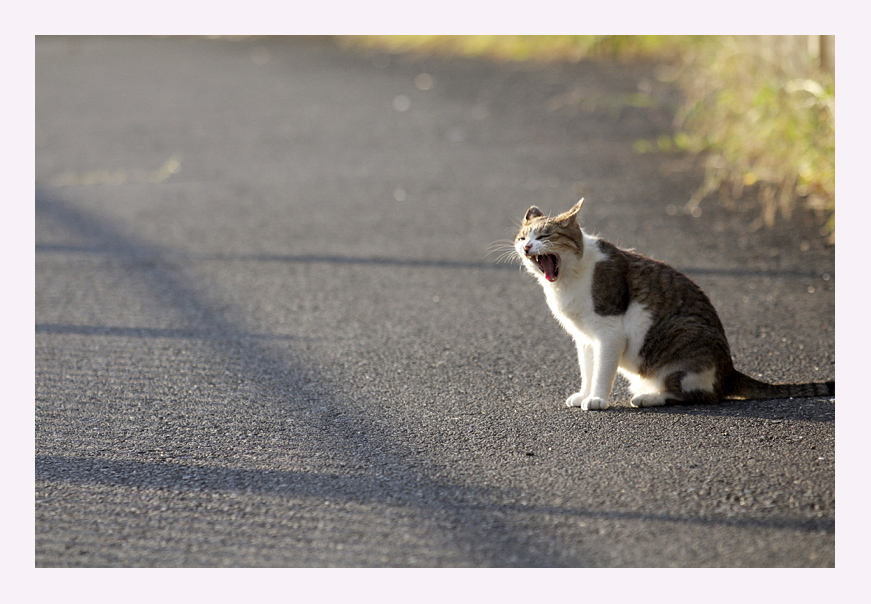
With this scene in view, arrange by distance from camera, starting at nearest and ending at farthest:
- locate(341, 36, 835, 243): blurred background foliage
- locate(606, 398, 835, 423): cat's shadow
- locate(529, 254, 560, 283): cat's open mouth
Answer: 1. locate(606, 398, 835, 423): cat's shadow
2. locate(529, 254, 560, 283): cat's open mouth
3. locate(341, 36, 835, 243): blurred background foliage

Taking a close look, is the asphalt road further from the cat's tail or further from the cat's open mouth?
the cat's open mouth

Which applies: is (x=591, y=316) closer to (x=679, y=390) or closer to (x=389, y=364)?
(x=679, y=390)

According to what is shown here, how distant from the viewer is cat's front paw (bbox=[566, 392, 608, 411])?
3.89 meters

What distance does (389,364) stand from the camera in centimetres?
465

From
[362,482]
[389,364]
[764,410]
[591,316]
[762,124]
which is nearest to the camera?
[362,482]

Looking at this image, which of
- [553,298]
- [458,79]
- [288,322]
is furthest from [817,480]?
[458,79]

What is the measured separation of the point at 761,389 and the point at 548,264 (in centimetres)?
109

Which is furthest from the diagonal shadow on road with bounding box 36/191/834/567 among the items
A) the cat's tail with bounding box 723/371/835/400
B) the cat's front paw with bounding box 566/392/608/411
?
the cat's tail with bounding box 723/371/835/400

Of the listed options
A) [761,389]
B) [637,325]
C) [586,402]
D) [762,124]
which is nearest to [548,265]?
[637,325]

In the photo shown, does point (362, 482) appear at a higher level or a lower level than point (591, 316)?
lower

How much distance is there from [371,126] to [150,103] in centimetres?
415

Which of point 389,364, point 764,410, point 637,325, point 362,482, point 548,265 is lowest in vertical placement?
point 362,482

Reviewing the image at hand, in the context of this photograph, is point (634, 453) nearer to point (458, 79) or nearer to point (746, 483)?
point (746, 483)

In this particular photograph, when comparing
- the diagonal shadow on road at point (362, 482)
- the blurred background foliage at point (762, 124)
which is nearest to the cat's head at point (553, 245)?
the diagonal shadow on road at point (362, 482)
